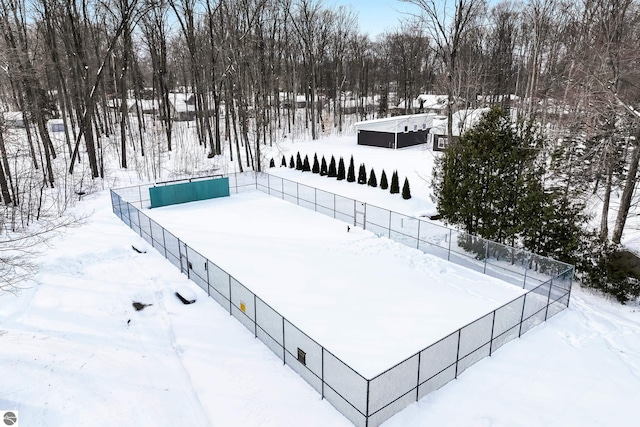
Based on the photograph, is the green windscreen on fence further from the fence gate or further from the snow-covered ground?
the fence gate

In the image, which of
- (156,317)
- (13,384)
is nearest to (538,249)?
(156,317)

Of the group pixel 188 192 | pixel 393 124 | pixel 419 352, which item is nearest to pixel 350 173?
pixel 188 192

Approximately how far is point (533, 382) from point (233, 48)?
28745 mm

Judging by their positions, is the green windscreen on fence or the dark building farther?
the dark building

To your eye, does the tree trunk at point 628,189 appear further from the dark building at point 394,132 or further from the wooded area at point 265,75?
the dark building at point 394,132

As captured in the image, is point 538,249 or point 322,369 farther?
point 538,249

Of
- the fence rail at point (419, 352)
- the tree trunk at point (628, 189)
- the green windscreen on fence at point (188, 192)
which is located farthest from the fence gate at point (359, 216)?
the tree trunk at point (628, 189)

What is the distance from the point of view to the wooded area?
1689 centimetres

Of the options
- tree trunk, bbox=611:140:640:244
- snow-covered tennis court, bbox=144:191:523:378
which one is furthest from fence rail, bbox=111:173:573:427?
tree trunk, bbox=611:140:640:244

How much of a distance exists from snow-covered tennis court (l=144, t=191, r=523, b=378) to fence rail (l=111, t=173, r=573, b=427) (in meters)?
0.66

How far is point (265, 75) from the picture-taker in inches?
1714

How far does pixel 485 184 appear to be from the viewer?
15.4 meters

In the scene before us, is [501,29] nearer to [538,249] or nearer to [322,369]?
[538,249]

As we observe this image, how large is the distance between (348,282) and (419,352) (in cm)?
565
